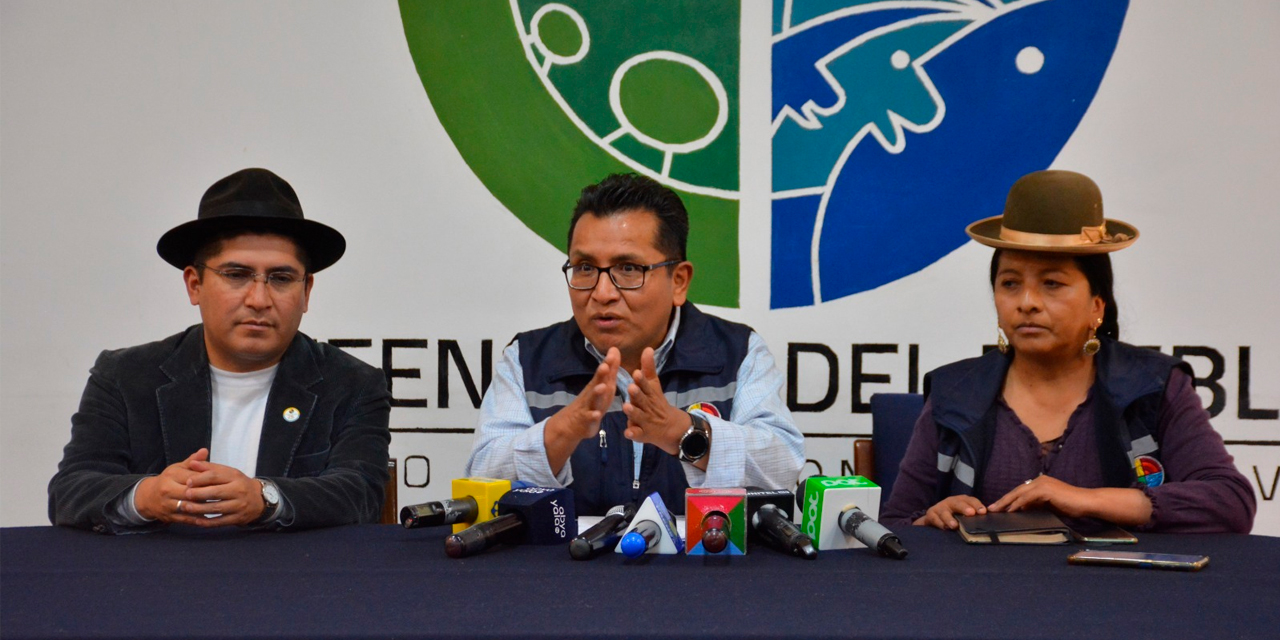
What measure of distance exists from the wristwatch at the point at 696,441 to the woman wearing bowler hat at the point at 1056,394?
44 centimetres

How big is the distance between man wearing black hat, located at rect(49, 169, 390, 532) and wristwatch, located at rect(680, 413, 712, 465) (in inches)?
25.8

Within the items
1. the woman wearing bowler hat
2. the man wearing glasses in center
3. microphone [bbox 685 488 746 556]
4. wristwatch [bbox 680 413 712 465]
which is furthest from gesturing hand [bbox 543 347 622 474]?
the woman wearing bowler hat

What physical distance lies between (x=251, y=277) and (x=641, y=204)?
88 centimetres

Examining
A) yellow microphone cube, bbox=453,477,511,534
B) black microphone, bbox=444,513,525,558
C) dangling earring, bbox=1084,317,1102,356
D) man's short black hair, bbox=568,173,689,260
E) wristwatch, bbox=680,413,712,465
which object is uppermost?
man's short black hair, bbox=568,173,689,260

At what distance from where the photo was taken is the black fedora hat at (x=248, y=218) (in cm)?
221

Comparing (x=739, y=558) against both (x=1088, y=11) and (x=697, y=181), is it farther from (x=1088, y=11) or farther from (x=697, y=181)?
(x=1088, y=11)

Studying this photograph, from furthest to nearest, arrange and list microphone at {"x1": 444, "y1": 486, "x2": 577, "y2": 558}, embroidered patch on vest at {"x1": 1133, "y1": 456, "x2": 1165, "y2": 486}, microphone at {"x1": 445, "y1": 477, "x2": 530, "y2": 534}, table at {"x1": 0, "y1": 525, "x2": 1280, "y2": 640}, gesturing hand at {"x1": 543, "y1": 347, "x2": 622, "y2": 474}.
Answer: embroidered patch on vest at {"x1": 1133, "y1": 456, "x2": 1165, "y2": 486} < gesturing hand at {"x1": 543, "y1": 347, "x2": 622, "y2": 474} < microphone at {"x1": 445, "y1": 477, "x2": 530, "y2": 534} < microphone at {"x1": 444, "y1": 486, "x2": 577, "y2": 558} < table at {"x1": 0, "y1": 525, "x2": 1280, "y2": 640}

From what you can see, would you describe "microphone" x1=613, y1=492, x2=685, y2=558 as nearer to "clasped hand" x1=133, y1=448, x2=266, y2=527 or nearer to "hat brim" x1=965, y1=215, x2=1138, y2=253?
"clasped hand" x1=133, y1=448, x2=266, y2=527

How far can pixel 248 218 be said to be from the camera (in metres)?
2.21

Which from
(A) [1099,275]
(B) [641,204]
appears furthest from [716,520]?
(A) [1099,275]

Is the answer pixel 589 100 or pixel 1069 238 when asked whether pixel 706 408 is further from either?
pixel 589 100

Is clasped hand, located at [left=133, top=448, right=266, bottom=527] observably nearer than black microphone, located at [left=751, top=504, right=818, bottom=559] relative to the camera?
No

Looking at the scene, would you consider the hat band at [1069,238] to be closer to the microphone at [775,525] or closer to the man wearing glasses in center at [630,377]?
the man wearing glasses in center at [630,377]

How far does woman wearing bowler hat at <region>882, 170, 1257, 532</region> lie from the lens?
6.70ft
